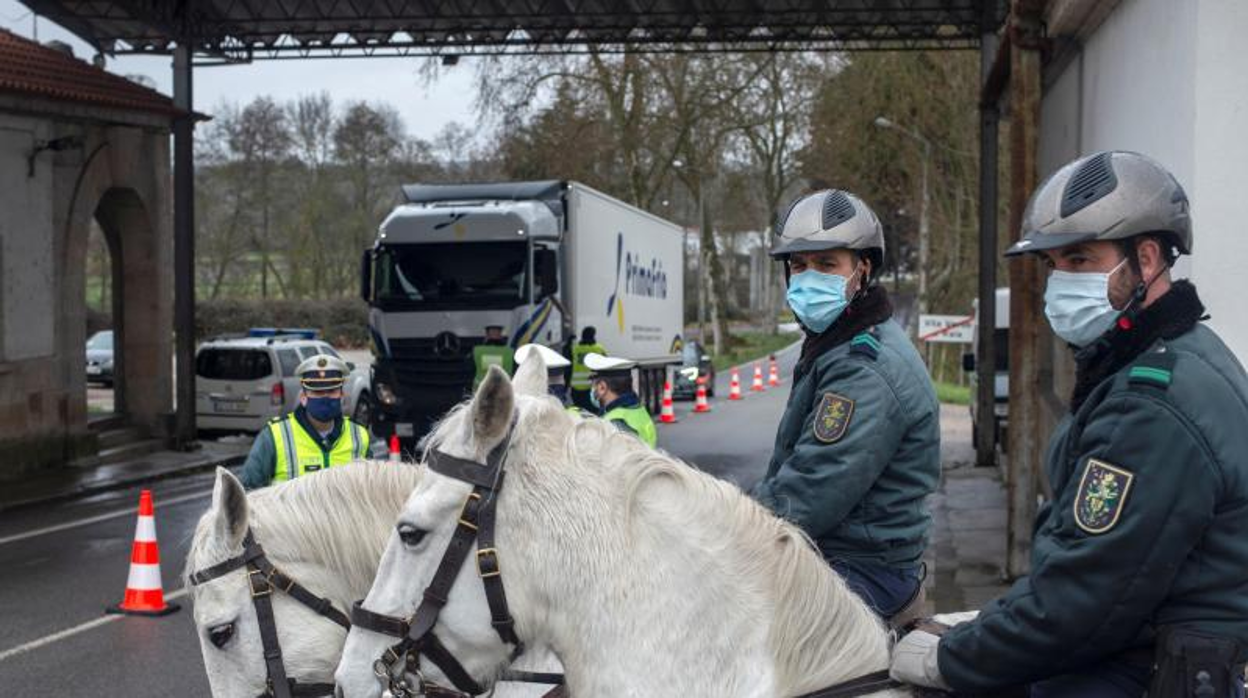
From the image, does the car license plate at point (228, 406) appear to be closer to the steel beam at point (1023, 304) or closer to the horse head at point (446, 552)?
the steel beam at point (1023, 304)

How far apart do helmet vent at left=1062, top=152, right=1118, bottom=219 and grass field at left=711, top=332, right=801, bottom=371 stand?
4883 centimetres

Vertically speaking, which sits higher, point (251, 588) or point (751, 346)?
point (251, 588)

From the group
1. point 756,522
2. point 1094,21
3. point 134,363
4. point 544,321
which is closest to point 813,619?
point 756,522

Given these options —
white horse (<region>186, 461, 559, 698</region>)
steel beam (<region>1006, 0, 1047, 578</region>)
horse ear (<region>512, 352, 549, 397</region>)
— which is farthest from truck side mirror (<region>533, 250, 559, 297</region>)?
horse ear (<region>512, 352, 549, 397</region>)

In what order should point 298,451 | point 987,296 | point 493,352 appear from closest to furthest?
point 298,451, point 493,352, point 987,296

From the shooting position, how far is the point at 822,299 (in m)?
3.83

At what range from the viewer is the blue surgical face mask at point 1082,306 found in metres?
2.73

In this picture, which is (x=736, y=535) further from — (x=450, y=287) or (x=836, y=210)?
(x=450, y=287)

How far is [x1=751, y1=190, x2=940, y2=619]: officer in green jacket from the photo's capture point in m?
3.40

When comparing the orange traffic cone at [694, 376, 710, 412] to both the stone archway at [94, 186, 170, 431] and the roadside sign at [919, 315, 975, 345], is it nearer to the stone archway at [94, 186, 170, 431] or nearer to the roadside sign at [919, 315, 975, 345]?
the roadside sign at [919, 315, 975, 345]

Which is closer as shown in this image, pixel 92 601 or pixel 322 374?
pixel 322 374

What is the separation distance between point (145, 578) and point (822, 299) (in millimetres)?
8337

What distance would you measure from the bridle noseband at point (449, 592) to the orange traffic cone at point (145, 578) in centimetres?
820

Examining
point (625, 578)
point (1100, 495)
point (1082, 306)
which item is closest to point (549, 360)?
point (625, 578)
